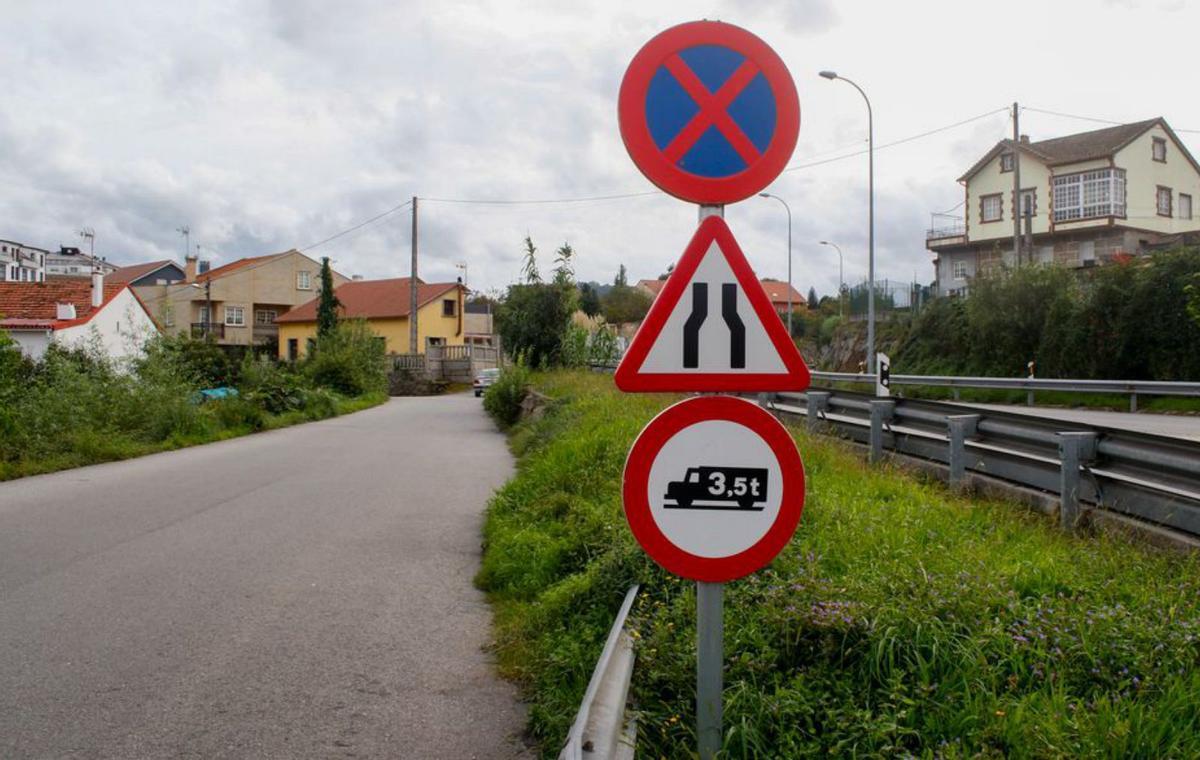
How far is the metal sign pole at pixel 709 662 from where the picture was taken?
10.2 feet

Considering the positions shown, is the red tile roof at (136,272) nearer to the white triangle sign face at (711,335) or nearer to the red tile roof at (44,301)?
the red tile roof at (44,301)

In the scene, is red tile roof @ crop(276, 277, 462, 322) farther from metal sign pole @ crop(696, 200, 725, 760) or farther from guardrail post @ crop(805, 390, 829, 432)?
metal sign pole @ crop(696, 200, 725, 760)

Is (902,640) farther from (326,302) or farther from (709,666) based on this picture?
(326,302)

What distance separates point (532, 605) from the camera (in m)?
5.85

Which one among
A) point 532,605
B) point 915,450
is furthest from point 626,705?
point 915,450

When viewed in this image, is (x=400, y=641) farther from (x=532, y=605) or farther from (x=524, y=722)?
(x=524, y=722)

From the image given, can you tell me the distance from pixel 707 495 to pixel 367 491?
32.8 ft

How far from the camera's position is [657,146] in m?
3.15

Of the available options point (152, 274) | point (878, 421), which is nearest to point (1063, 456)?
point (878, 421)

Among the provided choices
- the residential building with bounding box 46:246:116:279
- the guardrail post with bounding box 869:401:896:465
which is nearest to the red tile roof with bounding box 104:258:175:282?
the residential building with bounding box 46:246:116:279

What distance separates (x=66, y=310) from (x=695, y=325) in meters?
43.5

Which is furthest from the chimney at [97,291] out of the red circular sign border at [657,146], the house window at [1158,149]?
the house window at [1158,149]

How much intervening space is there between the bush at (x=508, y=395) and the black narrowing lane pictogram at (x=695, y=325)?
2209 cm

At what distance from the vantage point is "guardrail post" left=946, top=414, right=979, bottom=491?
8.06 meters
